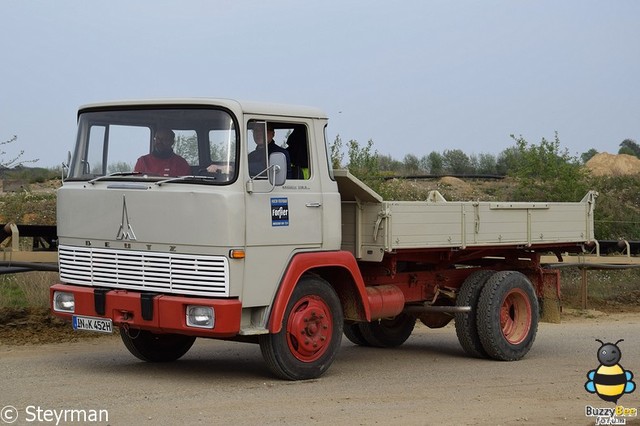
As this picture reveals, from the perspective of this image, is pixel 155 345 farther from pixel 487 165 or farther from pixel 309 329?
pixel 487 165

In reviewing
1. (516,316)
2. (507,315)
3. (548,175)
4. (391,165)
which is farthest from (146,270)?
(391,165)

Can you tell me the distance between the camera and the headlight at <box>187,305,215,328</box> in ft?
29.2

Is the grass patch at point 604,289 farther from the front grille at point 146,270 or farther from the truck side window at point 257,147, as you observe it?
the front grille at point 146,270

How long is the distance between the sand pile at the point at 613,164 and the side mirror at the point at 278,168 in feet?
137

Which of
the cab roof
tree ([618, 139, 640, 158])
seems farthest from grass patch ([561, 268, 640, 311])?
tree ([618, 139, 640, 158])

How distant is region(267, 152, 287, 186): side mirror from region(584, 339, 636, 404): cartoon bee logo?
10.7 feet

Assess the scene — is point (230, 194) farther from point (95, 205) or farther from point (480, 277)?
point (480, 277)

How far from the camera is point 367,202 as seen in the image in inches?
416

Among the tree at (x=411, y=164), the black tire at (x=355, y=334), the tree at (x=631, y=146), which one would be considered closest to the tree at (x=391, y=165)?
the tree at (x=411, y=164)

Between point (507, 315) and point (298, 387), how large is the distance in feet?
12.4

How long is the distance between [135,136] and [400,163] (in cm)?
4422

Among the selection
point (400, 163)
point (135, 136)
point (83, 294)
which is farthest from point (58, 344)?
point (400, 163)

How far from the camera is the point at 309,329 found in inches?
383

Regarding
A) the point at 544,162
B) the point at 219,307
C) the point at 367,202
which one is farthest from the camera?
the point at 544,162
